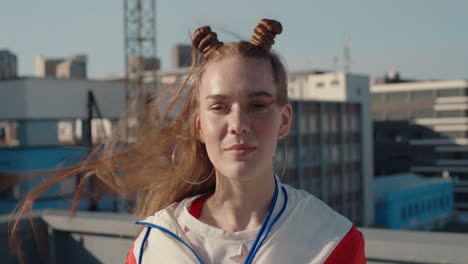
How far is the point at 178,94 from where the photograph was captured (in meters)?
2.42

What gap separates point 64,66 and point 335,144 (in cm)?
3241

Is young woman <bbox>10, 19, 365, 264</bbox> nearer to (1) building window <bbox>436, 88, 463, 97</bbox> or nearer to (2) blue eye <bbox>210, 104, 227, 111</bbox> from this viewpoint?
(2) blue eye <bbox>210, 104, 227, 111</bbox>

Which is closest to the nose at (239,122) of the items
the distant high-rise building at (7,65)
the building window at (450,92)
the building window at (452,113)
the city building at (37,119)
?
the city building at (37,119)

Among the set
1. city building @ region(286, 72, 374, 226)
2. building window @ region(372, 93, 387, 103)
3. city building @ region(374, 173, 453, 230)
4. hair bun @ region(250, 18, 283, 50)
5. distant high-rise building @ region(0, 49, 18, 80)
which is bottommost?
city building @ region(374, 173, 453, 230)

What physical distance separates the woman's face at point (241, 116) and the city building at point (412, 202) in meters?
63.4

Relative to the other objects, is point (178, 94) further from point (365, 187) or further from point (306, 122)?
point (365, 187)

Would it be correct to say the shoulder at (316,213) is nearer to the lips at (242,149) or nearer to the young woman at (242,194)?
the young woman at (242,194)

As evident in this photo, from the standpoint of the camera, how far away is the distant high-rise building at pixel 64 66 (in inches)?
2901

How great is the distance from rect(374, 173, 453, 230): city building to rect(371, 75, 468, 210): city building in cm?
1493

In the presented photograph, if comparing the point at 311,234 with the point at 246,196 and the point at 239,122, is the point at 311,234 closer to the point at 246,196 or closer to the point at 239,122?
the point at 246,196

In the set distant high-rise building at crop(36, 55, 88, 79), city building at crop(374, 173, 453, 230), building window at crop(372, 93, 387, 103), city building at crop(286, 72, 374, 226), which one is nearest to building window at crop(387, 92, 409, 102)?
building window at crop(372, 93, 387, 103)

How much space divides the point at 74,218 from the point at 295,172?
175 ft

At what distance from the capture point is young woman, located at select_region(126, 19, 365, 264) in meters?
1.99

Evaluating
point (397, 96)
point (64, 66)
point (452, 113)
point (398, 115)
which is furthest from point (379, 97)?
point (64, 66)
